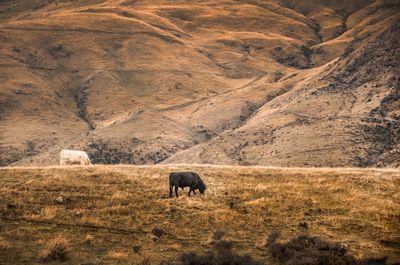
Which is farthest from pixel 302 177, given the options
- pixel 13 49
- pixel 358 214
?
pixel 13 49

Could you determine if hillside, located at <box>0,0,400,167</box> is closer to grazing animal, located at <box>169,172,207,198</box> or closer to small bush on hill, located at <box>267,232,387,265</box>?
grazing animal, located at <box>169,172,207,198</box>

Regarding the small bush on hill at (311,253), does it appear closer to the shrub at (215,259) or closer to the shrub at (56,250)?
the shrub at (215,259)

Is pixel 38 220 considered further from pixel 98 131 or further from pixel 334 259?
pixel 98 131

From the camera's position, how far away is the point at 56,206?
92.2ft

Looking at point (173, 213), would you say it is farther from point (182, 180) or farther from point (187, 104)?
point (187, 104)

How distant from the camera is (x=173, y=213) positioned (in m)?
28.1

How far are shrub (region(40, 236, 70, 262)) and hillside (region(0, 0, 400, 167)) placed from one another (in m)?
65.1

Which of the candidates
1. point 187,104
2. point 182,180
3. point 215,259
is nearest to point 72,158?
point 182,180

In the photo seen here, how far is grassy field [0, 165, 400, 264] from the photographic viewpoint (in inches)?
949

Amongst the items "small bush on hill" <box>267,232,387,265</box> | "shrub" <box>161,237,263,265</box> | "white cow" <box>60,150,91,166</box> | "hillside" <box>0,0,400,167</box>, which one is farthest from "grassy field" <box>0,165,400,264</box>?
"hillside" <box>0,0,400,167</box>

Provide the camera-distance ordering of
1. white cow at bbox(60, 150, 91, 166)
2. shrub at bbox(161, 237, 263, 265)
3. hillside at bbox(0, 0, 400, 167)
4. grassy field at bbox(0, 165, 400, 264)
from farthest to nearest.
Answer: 1. hillside at bbox(0, 0, 400, 167)
2. white cow at bbox(60, 150, 91, 166)
3. grassy field at bbox(0, 165, 400, 264)
4. shrub at bbox(161, 237, 263, 265)

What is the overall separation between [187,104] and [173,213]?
12428 cm

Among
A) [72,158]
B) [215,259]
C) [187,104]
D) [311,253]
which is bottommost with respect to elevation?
[187,104]

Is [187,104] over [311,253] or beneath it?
beneath
